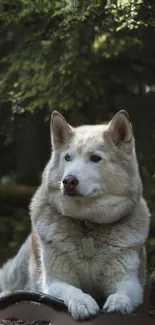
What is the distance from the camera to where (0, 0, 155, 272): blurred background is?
27.7ft

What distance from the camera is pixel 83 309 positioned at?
460 cm

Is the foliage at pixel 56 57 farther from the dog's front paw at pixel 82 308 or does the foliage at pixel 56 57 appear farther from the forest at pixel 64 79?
the dog's front paw at pixel 82 308

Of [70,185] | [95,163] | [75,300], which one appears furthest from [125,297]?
[95,163]

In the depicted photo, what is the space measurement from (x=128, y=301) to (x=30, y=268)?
4.63ft

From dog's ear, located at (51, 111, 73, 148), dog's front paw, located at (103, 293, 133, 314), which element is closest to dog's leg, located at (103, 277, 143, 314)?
dog's front paw, located at (103, 293, 133, 314)

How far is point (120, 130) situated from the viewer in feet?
17.5

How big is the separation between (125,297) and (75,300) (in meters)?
0.36

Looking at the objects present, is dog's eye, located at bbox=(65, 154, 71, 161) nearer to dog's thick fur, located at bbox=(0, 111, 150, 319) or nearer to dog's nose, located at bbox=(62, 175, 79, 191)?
dog's thick fur, located at bbox=(0, 111, 150, 319)

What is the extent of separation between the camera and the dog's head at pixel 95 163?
5.08 metres

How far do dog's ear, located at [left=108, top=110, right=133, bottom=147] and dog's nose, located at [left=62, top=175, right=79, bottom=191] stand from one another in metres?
0.58

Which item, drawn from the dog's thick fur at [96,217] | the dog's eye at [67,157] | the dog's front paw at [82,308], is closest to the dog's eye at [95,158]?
the dog's thick fur at [96,217]

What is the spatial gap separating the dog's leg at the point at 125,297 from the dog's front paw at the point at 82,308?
0.35 feet

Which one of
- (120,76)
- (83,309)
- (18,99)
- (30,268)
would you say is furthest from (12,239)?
Result: (83,309)

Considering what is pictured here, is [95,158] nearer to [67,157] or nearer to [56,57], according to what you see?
[67,157]
